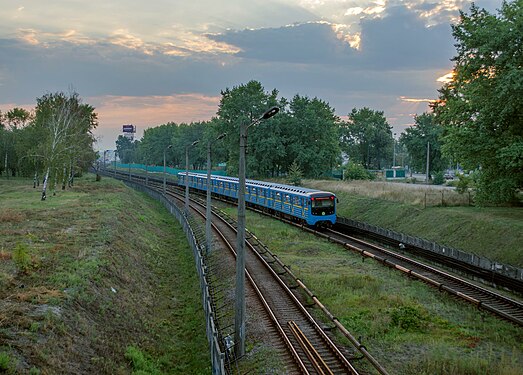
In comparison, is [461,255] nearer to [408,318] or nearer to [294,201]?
[408,318]

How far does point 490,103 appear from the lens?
26.6m

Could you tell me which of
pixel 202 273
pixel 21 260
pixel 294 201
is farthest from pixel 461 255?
pixel 21 260

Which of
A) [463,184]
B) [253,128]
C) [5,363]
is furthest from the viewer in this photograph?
[253,128]

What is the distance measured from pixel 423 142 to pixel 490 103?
53.8m

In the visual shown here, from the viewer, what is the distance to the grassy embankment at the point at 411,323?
46.1 feet

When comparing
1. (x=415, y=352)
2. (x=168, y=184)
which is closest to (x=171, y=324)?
(x=415, y=352)

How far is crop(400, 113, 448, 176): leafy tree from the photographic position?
77.6m

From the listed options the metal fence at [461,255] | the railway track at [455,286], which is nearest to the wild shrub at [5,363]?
the railway track at [455,286]

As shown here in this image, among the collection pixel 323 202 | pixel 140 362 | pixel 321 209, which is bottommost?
pixel 140 362

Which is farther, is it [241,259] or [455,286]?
[455,286]

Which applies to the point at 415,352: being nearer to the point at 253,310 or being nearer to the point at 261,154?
the point at 253,310

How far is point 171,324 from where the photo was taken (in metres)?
19.7

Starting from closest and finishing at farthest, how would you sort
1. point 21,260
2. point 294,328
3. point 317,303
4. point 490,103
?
1. point 294,328
2. point 21,260
3. point 317,303
4. point 490,103

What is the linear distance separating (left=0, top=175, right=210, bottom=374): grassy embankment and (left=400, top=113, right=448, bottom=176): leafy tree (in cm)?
5745
